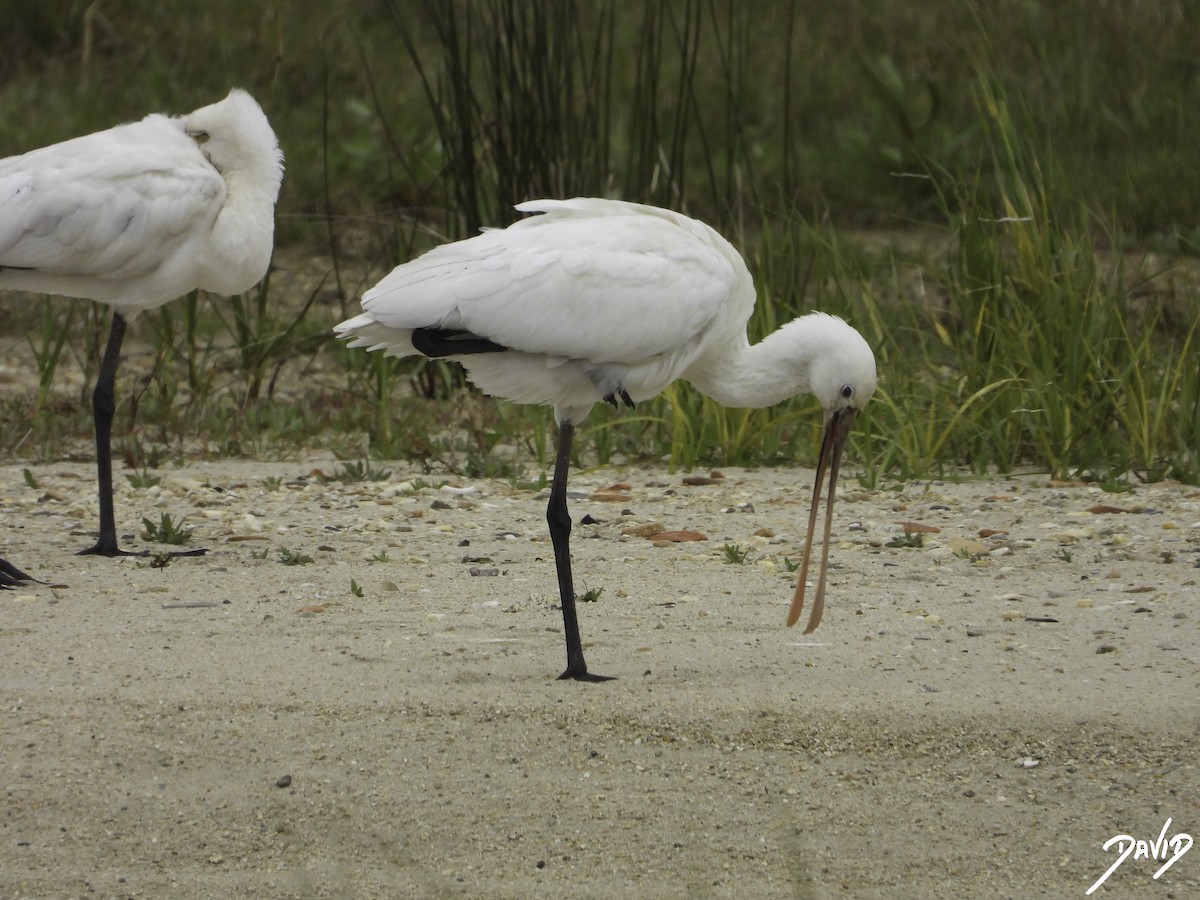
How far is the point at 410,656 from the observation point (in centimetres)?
511

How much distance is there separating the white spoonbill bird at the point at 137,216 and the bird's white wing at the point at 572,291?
1.77 metres

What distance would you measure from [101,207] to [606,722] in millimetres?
3164

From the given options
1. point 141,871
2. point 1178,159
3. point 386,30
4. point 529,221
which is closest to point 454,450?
point 529,221

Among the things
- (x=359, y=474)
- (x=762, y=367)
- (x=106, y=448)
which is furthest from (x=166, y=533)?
(x=762, y=367)

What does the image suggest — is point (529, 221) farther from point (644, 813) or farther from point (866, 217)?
point (866, 217)

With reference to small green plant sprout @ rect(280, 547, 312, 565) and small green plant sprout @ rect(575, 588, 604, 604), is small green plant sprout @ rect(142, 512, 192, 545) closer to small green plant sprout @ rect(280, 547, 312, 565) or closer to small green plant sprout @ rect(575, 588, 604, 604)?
small green plant sprout @ rect(280, 547, 312, 565)

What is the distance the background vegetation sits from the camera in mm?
7746

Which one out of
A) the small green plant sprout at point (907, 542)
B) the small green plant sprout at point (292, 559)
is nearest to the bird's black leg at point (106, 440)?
the small green plant sprout at point (292, 559)

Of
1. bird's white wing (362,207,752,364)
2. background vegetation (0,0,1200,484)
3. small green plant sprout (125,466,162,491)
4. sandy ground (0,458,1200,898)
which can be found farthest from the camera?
background vegetation (0,0,1200,484)

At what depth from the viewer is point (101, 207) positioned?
6.66m

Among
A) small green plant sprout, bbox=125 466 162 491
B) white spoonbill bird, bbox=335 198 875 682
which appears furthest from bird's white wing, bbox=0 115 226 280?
white spoonbill bird, bbox=335 198 875 682

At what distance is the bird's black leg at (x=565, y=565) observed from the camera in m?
5.02

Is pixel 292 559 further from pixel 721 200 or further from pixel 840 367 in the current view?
pixel 721 200

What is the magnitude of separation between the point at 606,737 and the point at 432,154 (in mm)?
8141
